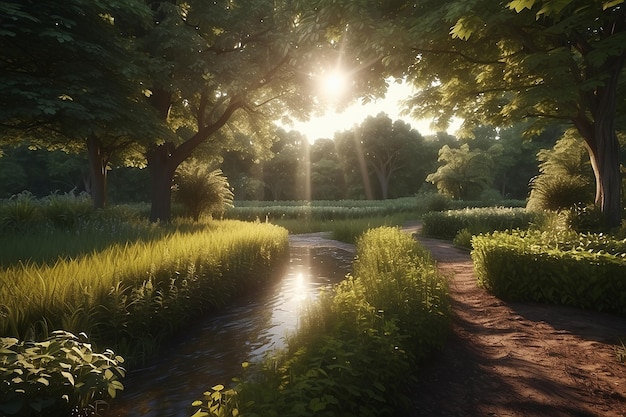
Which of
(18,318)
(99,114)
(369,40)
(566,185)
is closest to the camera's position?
(18,318)

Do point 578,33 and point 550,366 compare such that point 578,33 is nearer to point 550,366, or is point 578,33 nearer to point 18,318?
point 550,366

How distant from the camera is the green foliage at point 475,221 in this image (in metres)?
17.2

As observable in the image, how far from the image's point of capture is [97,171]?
17750 mm

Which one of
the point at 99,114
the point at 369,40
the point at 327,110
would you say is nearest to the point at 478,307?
the point at 369,40

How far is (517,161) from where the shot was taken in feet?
204

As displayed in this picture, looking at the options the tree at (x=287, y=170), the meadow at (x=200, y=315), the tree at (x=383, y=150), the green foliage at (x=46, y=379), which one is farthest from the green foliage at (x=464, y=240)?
the tree at (x=287, y=170)

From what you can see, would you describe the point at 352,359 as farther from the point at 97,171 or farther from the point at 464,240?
the point at 97,171

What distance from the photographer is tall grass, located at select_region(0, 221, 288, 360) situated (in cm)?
473

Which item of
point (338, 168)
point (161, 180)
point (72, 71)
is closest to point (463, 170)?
point (338, 168)

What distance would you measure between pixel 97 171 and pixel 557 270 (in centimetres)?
1786

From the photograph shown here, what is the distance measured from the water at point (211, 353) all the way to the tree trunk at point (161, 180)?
29.4 ft

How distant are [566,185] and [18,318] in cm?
1756

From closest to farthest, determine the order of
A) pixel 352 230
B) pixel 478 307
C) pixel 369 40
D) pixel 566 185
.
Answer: pixel 478 307 → pixel 369 40 → pixel 566 185 → pixel 352 230

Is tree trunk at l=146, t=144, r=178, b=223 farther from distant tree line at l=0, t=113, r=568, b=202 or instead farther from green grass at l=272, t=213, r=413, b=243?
distant tree line at l=0, t=113, r=568, b=202
